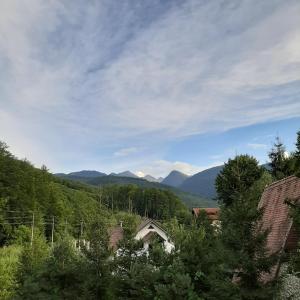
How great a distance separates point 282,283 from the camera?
49.5 feet

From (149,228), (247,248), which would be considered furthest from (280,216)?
(149,228)

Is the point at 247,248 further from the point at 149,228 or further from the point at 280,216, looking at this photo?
the point at 149,228

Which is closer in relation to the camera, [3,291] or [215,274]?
[215,274]

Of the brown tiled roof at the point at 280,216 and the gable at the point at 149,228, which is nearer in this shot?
the brown tiled roof at the point at 280,216

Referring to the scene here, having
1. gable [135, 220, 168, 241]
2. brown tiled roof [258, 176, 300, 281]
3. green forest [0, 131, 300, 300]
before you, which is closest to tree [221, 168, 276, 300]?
green forest [0, 131, 300, 300]

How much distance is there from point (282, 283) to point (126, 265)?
11866 millimetres

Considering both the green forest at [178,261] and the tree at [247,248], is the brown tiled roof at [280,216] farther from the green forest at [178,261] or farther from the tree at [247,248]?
the tree at [247,248]

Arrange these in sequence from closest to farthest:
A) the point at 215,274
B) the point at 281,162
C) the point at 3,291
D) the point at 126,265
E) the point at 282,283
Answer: the point at 282,283 < the point at 215,274 < the point at 126,265 < the point at 3,291 < the point at 281,162

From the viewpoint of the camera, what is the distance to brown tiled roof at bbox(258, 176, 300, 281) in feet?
59.2

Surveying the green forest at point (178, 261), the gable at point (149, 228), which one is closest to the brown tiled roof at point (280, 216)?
the green forest at point (178, 261)

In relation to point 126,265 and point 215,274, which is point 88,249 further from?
point 215,274

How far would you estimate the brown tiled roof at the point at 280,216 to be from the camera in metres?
18.0

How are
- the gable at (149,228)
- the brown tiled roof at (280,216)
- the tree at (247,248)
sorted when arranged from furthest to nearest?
the gable at (149,228)
the brown tiled roof at (280,216)
the tree at (247,248)

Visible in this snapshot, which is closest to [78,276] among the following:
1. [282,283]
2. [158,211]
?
[282,283]
